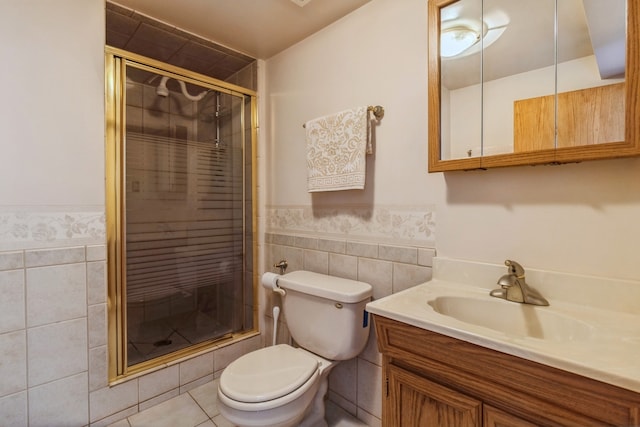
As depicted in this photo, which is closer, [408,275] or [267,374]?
[267,374]

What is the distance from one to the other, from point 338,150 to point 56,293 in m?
1.41

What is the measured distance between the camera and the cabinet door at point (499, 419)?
2.32ft

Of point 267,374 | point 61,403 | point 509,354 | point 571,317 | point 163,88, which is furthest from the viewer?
point 163,88

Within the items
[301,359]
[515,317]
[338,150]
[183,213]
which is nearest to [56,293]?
[183,213]

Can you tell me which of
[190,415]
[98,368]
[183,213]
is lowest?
[190,415]

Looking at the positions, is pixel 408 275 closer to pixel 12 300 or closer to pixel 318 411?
pixel 318 411

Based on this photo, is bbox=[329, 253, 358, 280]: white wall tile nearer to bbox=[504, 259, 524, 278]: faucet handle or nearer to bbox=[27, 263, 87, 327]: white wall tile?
bbox=[504, 259, 524, 278]: faucet handle

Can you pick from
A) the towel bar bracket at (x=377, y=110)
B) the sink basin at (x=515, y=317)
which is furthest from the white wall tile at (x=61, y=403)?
the towel bar bracket at (x=377, y=110)

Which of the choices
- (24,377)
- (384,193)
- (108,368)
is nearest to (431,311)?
(384,193)

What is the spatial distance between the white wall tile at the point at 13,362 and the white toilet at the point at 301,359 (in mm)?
832

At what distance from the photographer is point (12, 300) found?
1.22 m

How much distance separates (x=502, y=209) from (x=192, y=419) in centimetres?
170

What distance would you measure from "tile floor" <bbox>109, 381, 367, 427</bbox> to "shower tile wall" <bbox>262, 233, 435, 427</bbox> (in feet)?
0.19

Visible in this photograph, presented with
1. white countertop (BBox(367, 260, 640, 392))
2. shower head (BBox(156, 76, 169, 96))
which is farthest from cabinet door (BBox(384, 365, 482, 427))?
shower head (BBox(156, 76, 169, 96))
